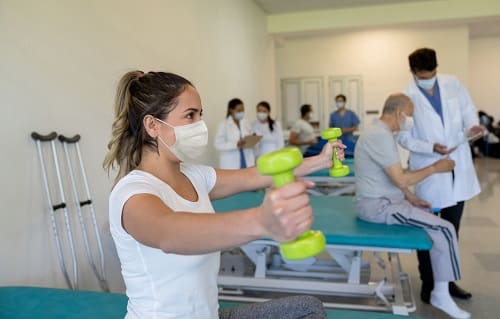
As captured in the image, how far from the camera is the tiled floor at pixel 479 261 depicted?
8.94 ft

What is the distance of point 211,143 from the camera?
5.23m

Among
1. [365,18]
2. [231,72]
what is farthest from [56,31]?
[365,18]

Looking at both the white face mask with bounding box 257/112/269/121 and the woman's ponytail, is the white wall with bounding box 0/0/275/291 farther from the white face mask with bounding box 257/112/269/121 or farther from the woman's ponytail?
the white face mask with bounding box 257/112/269/121

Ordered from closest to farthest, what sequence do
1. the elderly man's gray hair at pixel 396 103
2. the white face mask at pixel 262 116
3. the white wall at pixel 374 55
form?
the elderly man's gray hair at pixel 396 103 → the white face mask at pixel 262 116 → the white wall at pixel 374 55

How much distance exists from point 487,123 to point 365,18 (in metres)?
5.63

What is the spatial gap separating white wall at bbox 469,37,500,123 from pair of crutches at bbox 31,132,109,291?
11.9 meters

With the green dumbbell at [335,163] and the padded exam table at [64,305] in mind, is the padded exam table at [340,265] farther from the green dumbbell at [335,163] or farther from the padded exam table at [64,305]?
the green dumbbell at [335,163]

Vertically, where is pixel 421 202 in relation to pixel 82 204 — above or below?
below

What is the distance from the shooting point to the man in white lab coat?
2861 mm

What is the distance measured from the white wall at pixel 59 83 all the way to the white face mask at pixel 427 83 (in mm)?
2125

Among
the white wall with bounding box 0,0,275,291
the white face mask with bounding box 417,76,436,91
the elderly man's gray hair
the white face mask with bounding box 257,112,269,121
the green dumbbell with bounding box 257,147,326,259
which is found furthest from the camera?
the white face mask with bounding box 257,112,269,121

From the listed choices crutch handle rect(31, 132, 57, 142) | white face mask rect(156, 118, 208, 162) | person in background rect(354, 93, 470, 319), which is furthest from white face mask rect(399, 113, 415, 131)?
crutch handle rect(31, 132, 57, 142)

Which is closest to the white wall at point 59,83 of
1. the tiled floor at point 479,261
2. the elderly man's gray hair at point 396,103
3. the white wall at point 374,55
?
the elderly man's gray hair at point 396,103

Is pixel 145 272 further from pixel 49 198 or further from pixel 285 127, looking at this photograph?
pixel 285 127
